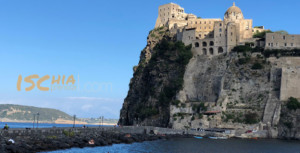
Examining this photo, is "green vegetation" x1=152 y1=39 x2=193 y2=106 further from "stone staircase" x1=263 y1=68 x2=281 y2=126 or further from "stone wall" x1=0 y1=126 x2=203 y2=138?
"stone staircase" x1=263 y1=68 x2=281 y2=126

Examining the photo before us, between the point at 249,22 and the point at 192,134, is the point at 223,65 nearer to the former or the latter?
the point at 249,22

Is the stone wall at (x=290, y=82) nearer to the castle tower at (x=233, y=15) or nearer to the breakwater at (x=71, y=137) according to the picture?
the breakwater at (x=71, y=137)

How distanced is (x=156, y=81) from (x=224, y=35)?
19696mm

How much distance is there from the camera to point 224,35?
9512cm

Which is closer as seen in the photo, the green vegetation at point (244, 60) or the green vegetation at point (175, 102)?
the green vegetation at point (175, 102)

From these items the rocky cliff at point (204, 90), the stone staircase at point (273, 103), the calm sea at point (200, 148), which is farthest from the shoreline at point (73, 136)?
the stone staircase at point (273, 103)

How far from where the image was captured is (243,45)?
93562 millimetres

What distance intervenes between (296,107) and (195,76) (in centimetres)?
2527

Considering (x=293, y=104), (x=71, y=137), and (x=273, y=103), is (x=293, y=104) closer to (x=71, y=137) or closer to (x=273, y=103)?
(x=273, y=103)

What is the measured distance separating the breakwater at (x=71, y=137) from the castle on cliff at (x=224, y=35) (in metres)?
24.8

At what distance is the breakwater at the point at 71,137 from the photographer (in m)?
47.7

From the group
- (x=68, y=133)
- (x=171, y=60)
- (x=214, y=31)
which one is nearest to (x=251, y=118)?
(x=214, y=31)

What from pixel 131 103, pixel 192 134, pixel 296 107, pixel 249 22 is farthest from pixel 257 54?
pixel 131 103

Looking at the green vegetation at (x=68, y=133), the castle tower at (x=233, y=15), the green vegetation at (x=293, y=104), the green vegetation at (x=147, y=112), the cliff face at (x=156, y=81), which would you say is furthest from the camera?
the castle tower at (x=233, y=15)
